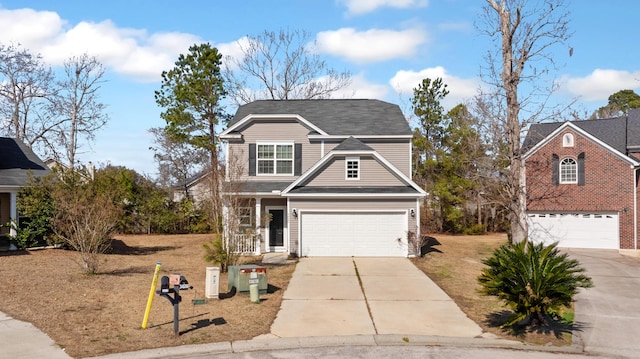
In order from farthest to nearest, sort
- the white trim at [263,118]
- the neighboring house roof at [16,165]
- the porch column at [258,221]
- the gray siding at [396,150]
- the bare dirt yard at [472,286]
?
the gray siding at [396,150], the white trim at [263,118], the porch column at [258,221], the neighboring house roof at [16,165], the bare dirt yard at [472,286]

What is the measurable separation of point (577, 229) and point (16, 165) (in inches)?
1091

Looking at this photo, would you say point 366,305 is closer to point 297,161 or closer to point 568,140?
point 297,161

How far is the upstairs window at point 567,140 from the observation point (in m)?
26.5

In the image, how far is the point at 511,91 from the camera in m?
17.8

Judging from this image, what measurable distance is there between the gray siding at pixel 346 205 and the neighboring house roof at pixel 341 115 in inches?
158

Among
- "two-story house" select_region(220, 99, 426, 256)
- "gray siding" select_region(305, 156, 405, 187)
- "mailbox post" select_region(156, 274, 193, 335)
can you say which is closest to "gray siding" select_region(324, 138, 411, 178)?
"two-story house" select_region(220, 99, 426, 256)

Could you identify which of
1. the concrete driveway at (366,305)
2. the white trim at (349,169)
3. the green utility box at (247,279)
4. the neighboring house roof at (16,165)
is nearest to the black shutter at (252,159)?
the white trim at (349,169)

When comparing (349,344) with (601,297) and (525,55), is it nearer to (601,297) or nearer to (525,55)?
(601,297)

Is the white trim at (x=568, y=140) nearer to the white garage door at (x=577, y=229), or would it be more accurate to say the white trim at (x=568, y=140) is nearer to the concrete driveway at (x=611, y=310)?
the white garage door at (x=577, y=229)

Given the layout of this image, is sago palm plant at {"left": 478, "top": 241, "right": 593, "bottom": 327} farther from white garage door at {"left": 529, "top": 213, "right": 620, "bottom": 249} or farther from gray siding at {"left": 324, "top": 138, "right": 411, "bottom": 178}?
white garage door at {"left": 529, "top": 213, "right": 620, "bottom": 249}

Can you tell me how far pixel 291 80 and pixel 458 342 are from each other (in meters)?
33.9

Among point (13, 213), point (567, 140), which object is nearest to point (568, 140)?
point (567, 140)

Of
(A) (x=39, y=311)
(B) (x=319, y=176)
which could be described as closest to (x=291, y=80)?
(B) (x=319, y=176)

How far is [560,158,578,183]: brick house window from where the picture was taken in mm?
26453
